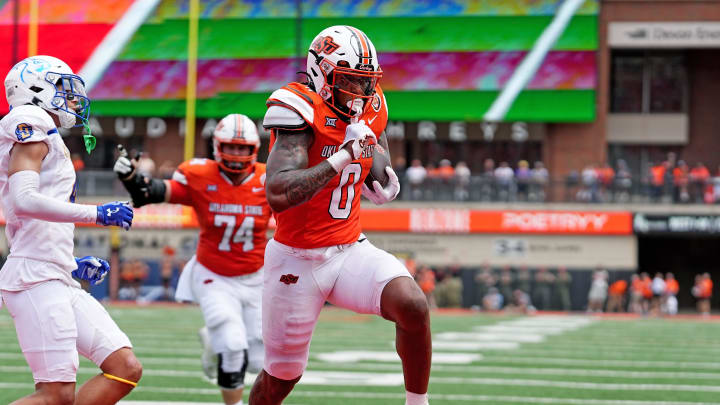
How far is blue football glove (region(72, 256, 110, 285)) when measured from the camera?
4.82 metres

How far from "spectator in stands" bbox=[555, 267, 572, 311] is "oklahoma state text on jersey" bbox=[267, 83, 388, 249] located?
21078 mm

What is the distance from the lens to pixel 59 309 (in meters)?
4.54

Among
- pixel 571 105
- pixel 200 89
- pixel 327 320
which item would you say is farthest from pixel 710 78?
pixel 327 320

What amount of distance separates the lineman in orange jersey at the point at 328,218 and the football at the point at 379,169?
0.06 m

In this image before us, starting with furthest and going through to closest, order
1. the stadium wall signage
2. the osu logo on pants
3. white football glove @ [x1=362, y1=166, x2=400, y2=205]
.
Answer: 1. the stadium wall signage
2. white football glove @ [x1=362, y1=166, x2=400, y2=205]
3. the osu logo on pants

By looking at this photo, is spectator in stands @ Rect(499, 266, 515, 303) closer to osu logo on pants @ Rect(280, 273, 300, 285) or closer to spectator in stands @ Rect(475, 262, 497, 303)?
spectator in stands @ Rect(475, 262, 497, 303)

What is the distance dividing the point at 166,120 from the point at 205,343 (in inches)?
972

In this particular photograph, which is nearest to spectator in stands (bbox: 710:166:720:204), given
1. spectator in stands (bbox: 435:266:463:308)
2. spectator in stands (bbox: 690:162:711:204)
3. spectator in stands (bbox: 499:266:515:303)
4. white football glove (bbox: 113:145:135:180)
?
spectator in stands (bbox: 690:162:711:204)

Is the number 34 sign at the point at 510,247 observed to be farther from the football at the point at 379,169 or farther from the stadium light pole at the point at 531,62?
the football at the point at 379,169

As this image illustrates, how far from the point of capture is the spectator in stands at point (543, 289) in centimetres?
2541

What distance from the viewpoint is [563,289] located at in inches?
1008

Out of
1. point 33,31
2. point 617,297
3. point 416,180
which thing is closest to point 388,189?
point 617,297

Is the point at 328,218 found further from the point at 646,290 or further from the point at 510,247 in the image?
the point at 510,247

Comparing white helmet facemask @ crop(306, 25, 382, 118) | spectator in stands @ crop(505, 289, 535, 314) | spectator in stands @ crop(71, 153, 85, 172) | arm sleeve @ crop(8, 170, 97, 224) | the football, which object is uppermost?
spectator in stands @ crop(71, 153, 85, 172)
